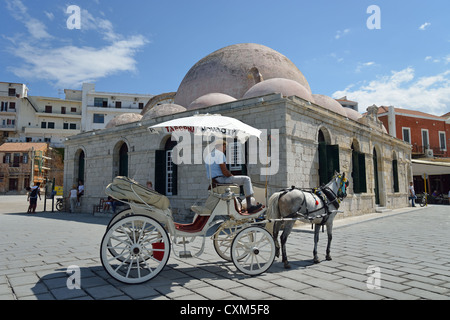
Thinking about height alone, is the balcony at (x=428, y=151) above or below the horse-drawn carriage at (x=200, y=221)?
above

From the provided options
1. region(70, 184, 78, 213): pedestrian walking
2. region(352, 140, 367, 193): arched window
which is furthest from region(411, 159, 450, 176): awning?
region(70, 184, 78, 213): pedestrian walking

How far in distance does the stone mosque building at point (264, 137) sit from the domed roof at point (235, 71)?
0.17 ft

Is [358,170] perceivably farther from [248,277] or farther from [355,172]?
[248,277]

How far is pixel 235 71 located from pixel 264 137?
667 cm

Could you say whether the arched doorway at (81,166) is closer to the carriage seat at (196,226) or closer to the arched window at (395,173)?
the carriage seat at (196,226)

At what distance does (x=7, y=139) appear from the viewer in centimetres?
4656

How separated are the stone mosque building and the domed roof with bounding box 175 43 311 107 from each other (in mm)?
52

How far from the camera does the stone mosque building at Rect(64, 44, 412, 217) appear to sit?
1062 cm

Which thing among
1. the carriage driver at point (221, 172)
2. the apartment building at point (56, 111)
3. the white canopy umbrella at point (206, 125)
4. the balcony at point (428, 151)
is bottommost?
the carriage driver at point (221, 172)

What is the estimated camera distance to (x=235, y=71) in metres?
15.9

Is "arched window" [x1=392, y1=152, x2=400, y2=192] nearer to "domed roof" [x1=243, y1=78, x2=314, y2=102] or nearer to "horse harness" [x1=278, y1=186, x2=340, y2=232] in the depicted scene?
"domed roof" [x1=243, y1=78, x2=314, y2=102]

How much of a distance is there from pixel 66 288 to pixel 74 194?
14253 millimetres

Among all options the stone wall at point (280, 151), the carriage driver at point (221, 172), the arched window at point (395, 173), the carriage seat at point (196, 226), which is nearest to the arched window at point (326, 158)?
the stone wall at point (280, 151)

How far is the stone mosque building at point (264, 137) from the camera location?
1062 centimetres
